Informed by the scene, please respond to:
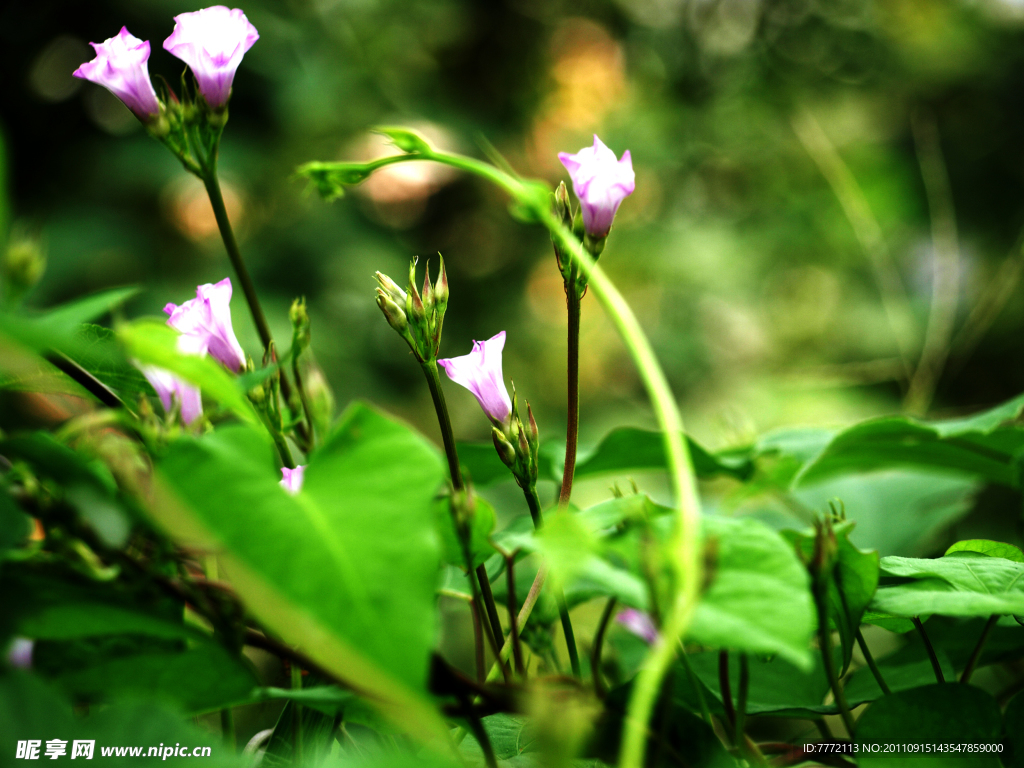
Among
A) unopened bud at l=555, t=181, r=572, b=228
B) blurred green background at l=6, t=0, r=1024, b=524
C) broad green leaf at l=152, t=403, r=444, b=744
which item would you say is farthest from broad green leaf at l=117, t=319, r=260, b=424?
blurred green background at l=6, t=0, r=1024, b=524

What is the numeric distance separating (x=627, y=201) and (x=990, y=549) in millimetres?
1883

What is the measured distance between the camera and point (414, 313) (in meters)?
0.24

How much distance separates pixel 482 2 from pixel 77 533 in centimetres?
219

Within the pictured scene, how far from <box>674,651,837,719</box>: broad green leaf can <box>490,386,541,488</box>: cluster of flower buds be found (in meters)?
0.07

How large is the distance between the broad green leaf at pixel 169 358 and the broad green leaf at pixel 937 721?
6.8 inches

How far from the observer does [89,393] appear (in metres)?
0.21

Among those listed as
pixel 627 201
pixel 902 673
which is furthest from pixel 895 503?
pixel 627 201

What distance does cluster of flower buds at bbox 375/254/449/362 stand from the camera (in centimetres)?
24

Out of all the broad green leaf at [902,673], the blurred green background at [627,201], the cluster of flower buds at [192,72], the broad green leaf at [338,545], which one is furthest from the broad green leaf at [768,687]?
the blurred green background at [627,201]

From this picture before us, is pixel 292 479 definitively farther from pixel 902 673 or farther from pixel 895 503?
pixel 895 503

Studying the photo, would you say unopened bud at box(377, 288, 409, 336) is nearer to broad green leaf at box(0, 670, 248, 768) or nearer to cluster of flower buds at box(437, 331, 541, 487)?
cluster of flower buds at box(437, 331, 541, 487)

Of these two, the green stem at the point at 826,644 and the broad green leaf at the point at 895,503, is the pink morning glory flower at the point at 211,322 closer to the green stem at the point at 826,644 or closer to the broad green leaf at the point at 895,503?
the green stem at the point at 826,644

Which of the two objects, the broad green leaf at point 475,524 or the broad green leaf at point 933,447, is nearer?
the broad green leaf at point 475,524

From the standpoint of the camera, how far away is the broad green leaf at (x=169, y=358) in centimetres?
15
